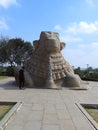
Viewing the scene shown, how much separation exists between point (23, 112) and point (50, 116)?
1097mm

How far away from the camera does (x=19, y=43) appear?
5609 centimetres

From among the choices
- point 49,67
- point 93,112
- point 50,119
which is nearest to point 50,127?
point 50,119

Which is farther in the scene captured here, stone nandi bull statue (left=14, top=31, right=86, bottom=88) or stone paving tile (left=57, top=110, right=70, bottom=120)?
stone nandi bull statue (left=14, top=31, right=86, bottom=88)

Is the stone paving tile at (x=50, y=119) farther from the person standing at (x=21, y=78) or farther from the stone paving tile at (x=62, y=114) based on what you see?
the person standing at (x=21, y=78)

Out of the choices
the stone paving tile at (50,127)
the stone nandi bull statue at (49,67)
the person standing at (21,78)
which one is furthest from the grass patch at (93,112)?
the person standing at (21,78)

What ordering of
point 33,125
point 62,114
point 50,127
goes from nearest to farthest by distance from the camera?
point 50,127 < point 33,125 < point 62,114

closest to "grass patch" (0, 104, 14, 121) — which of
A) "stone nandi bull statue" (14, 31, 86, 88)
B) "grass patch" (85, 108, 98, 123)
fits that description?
"grass patch" (85, 108, 98, 123)

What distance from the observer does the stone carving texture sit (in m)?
20.0

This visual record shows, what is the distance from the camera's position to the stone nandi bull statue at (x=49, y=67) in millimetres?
19953

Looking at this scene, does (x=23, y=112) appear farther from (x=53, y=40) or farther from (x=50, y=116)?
(x=53, y=40)

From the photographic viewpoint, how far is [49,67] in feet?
65.5

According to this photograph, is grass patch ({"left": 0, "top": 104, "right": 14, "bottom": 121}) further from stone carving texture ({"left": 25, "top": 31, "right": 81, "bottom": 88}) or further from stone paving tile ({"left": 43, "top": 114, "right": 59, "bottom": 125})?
stone carving texture ({"left": 25, "top": 31, "right": 81, "bottom": 88})

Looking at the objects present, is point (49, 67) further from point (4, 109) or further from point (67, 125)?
point (67, 125)

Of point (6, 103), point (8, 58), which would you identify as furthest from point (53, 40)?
point (8, 58)
